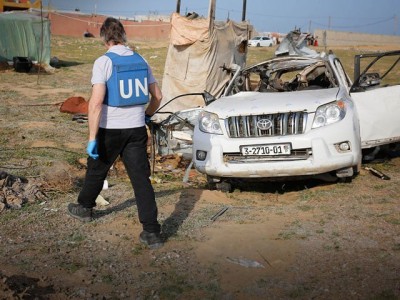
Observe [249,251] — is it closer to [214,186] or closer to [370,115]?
[214,186]

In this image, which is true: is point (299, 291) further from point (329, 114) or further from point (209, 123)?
point (209, 123)

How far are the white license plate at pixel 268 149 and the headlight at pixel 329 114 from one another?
0.43 meters

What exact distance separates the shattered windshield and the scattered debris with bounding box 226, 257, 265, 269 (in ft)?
12.2

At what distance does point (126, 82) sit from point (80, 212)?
1418 millimetres

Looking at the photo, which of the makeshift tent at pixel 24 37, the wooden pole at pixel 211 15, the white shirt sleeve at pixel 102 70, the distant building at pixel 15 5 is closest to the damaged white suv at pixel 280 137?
the white shirt sleeve at pixel 102 70

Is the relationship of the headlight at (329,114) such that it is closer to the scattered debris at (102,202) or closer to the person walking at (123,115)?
the person walking at (123,115)

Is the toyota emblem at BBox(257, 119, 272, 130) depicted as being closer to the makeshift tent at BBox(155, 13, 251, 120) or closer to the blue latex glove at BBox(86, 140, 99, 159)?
the blue latex glove at BBox(86, 140, 99, 159)

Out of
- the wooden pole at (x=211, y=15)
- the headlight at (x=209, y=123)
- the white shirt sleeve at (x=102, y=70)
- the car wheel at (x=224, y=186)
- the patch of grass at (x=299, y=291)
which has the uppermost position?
the wooden pole at (x=211, y=15)

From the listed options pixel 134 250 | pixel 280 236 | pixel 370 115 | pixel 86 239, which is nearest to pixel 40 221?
pixel 86 239

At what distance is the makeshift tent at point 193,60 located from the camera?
39.1ft

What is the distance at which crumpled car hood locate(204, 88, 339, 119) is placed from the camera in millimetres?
5641

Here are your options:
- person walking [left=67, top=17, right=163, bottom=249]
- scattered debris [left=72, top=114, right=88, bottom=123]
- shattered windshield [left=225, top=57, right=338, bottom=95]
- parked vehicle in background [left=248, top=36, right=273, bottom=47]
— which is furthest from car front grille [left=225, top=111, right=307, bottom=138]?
parked vehicle in background [left=248, top=36, right=273, bottom=47]

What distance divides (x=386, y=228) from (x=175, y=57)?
8.62 m

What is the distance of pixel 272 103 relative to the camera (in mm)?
5836
